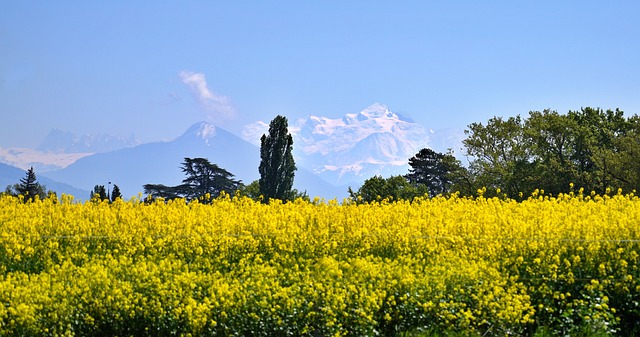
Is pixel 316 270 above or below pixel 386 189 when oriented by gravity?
below

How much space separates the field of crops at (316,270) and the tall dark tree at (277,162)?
28.6 m

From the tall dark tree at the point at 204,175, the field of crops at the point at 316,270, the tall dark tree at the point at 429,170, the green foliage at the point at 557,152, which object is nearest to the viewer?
the field of crops at the point at 316,270

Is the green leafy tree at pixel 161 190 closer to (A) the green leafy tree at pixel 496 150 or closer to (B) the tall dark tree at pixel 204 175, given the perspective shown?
(B) the tall dark tree at pixel 204 175

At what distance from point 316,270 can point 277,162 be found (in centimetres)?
3246

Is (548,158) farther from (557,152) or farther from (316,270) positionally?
(316,270)

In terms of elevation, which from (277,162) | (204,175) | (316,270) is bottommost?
(316,270)

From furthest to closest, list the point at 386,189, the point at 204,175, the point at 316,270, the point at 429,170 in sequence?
the point at 204,175, the point at 429,170, the point at 386,189, the point at 316,270

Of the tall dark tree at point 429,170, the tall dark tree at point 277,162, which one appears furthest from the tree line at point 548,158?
the tall dark tree at point 429,170

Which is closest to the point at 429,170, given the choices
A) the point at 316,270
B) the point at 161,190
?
the point at 161,190

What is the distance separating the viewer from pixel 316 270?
25.2 feet

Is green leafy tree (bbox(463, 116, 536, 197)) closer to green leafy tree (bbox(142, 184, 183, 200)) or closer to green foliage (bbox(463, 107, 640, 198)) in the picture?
green foliage (bbox(463, 107, 640, 198))

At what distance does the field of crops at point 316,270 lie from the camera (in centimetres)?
671

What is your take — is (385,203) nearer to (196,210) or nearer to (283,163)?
(196,210)

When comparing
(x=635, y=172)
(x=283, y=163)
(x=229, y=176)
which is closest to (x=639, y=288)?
(x=635, y=172)
